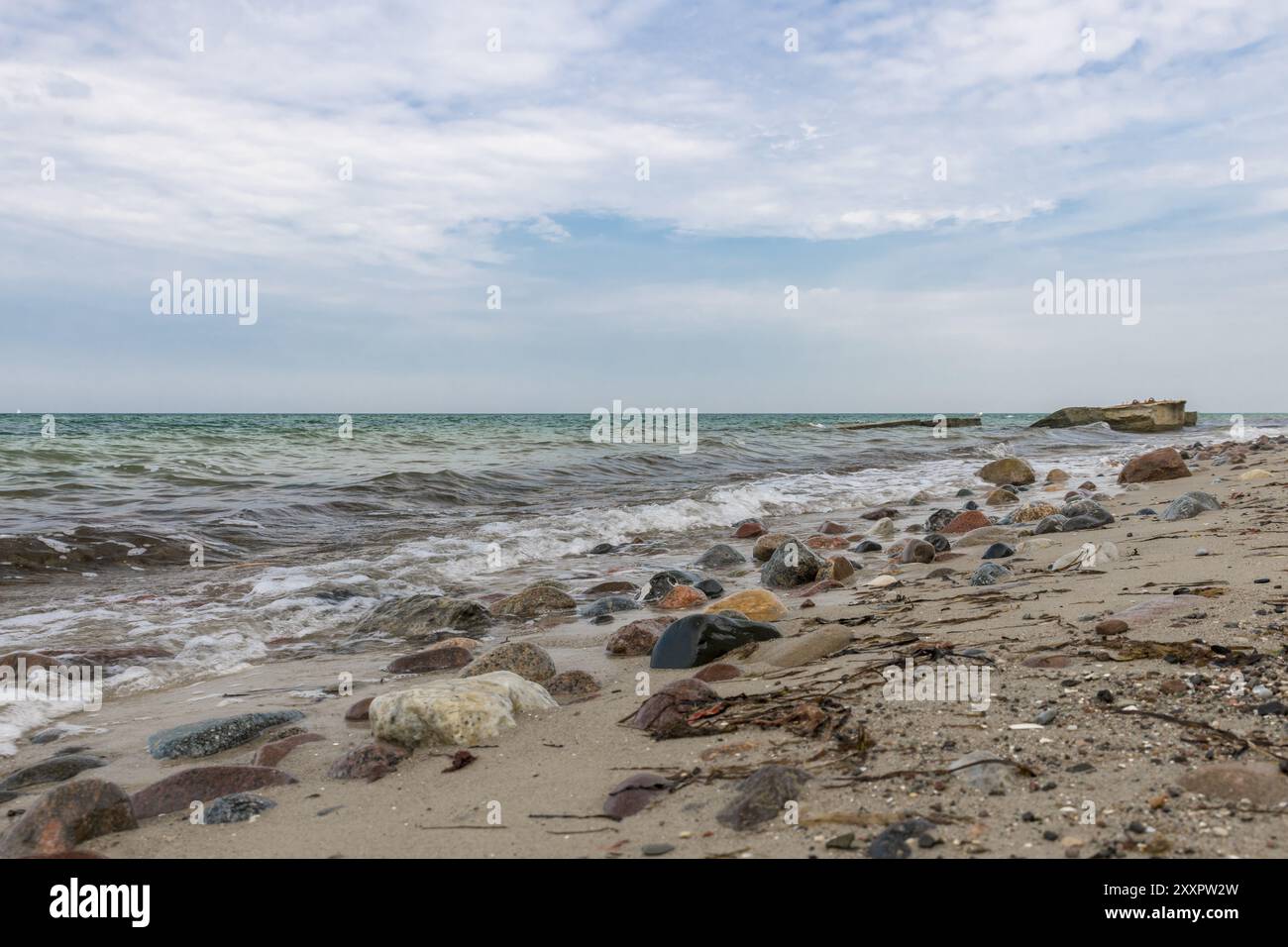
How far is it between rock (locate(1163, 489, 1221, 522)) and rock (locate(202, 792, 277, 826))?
26.2ft

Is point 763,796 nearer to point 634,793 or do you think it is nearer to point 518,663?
point 634,793

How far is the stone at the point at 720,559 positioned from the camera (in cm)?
812

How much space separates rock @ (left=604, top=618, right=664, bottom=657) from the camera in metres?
4.68

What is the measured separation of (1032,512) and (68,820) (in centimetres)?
966

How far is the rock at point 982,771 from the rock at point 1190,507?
671 cm

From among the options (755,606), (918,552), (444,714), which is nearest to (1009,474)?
(918,552)

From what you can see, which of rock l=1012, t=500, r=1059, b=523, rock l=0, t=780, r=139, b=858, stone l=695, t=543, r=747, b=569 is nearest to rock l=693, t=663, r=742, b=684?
rock l=0, t=780, r=139, b=858

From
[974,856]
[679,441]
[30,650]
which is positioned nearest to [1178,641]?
[974,856]

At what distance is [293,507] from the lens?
11.8 m

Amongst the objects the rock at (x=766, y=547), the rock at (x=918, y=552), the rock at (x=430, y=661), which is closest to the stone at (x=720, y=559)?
the rock at (x=766, y=547)

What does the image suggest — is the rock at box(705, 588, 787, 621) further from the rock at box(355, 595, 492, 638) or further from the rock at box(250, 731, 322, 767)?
the rock at box(250, 731, 322, 767)

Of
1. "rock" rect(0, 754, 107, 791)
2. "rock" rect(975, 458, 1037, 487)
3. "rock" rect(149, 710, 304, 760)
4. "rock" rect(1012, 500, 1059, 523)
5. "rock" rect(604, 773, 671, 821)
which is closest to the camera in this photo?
"rock" rect(604, 773, 671, 821)

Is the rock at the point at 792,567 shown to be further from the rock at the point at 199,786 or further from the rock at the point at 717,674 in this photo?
the rock at the point at 199,786

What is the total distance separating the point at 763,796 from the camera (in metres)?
2.18
